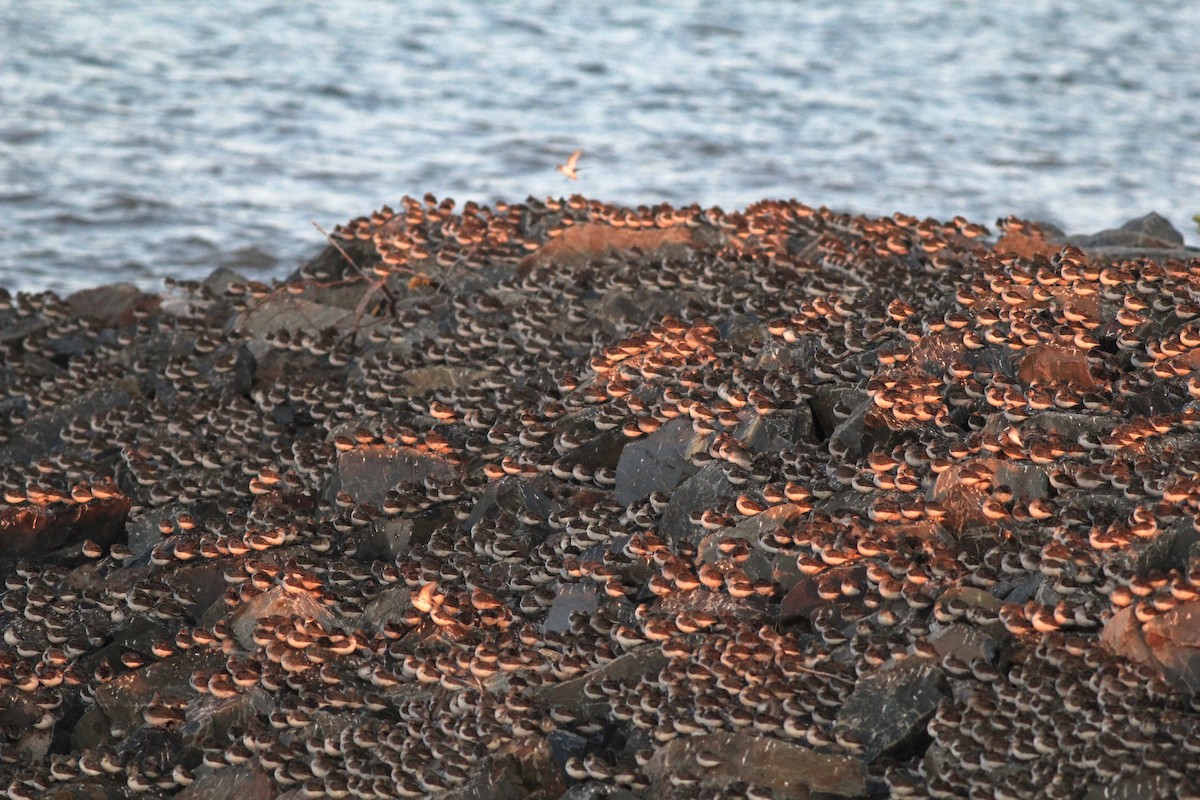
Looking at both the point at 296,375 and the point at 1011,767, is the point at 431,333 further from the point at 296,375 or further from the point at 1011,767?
the point at 1011,767

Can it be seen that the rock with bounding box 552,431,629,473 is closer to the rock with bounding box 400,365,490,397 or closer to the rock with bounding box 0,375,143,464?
the rock with bounding box 400,365,490,397

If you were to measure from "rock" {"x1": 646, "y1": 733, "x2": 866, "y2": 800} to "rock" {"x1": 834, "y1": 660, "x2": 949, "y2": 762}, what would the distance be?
0.21m

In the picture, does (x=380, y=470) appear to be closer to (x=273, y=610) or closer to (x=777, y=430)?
(x=273, y=610)

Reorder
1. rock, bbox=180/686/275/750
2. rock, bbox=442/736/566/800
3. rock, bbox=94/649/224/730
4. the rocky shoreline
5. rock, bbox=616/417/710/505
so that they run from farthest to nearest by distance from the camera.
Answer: rock, bbox=616/417/710/505
rock, bbox=94/649/224/730
rock, bbox=180/686/275/750
rock, bbox=442/736/566/800
the rocky shoreline

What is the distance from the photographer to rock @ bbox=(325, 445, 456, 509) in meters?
14.7

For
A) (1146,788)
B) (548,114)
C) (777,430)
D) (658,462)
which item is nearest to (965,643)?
(1146,788)

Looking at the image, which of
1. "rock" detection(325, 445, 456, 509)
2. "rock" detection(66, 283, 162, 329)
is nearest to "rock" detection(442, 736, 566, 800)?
"rock" detection(325, 445, 456, 509)

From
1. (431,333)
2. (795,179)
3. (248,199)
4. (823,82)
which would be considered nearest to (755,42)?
(823,82)

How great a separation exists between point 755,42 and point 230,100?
18316 mm

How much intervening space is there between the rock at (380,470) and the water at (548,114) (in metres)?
16.3

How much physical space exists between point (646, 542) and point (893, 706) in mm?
2949

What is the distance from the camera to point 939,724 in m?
9.97

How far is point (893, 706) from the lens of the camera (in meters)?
10.3

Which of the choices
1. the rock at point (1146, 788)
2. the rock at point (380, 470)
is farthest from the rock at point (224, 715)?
the rock at point (1146, 788)
